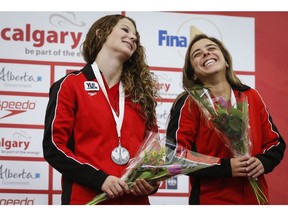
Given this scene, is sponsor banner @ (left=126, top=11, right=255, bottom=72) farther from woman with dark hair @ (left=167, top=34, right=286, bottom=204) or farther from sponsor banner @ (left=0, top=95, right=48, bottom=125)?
woman with dark hair @ (left=167, top=34, right=286, bottom=204)

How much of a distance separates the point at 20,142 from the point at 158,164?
1.45m

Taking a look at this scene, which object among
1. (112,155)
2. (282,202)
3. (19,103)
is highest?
(19,103)

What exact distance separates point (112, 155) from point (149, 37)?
154 cm

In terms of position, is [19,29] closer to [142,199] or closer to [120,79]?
[120,79]

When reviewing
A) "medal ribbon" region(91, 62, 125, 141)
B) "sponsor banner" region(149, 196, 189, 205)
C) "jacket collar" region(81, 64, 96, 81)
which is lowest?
"sponsor banner" region(149, 196, 189, 205)

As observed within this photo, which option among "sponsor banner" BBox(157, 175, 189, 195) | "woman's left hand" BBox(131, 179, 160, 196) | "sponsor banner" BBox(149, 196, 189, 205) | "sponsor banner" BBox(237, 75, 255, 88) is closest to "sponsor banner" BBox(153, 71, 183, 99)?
"sponsor banner" BBox(237, 75, 255, 88)

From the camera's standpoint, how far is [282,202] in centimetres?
415

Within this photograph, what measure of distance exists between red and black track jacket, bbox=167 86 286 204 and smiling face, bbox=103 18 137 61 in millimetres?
374

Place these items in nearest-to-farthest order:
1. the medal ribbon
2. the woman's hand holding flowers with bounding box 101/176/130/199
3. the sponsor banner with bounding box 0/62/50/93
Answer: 1. the woman's hand holding flowers with bounding box 101/176/130/199
2. the medal ribbon
3. the sponsor banner with bounding box 0/62/50/93

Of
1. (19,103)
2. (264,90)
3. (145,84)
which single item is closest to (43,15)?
(19,103)

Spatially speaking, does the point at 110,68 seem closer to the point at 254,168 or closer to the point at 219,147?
the point at 219,147

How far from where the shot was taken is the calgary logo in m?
3.95

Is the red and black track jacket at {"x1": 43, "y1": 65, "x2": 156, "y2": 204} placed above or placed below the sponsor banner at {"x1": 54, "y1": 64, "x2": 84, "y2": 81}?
below

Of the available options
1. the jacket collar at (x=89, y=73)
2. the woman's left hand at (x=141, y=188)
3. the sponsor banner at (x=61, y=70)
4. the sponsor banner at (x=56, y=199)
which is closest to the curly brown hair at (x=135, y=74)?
the jacket collar at (x=89, y=73)
